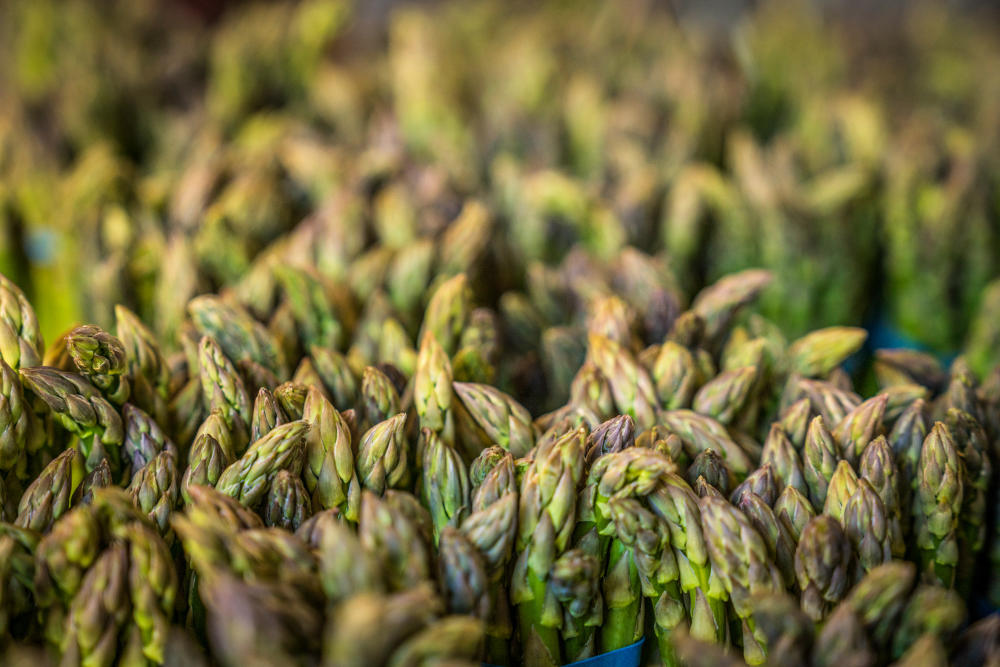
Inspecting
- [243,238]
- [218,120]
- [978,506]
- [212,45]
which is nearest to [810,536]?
[978,506]

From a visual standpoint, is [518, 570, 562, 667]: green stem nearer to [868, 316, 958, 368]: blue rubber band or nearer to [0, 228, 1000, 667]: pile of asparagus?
[0, 228, 1000, 667]: pile of asparagus

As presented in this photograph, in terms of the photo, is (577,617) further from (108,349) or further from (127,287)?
(127,287)

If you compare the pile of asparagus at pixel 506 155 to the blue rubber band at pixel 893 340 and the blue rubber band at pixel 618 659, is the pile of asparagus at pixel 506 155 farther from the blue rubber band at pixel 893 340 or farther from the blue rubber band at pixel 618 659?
the blue rubber band at pixel 618 659

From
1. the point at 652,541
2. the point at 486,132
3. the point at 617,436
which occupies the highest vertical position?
the point at 486,132

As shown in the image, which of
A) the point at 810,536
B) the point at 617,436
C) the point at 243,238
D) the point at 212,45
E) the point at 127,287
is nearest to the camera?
the point at 810,536

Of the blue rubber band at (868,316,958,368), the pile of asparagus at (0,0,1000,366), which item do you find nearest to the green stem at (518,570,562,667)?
the pile of asparagus at (0,0,1000,366)

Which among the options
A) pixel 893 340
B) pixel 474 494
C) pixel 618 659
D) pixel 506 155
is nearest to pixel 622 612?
pixel 618 659
